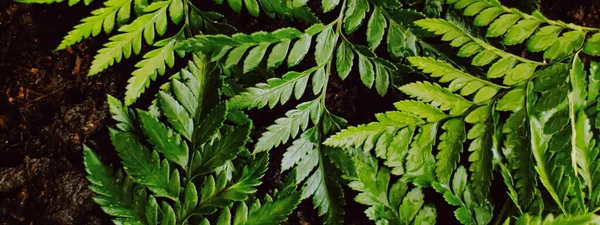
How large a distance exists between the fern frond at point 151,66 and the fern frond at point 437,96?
0.59m

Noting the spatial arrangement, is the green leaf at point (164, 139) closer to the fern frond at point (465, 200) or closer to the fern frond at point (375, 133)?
the fern frond at point (375, 133)

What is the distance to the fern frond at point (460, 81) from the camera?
1.41m

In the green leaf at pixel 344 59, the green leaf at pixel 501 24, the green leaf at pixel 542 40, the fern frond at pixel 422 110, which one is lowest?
the fern frond at pixel 422 110

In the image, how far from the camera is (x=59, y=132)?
4.95ft

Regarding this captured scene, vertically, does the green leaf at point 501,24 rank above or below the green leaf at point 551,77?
above

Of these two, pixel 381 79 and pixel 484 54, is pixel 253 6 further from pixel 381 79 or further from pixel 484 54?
pixel 484 54

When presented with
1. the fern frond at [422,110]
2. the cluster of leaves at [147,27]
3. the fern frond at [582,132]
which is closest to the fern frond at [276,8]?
the cluster of leaves at [147,27]

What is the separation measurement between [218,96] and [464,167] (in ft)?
2.22

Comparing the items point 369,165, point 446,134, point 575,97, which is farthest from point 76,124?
point 575,97

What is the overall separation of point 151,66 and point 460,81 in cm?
78

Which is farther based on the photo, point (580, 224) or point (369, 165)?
point (369, 165)

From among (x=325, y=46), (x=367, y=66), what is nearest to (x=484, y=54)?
(x=367, y=66)

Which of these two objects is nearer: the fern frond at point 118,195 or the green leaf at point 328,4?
the fern frond at point 118,195

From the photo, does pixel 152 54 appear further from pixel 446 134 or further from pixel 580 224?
pixel 580 224
